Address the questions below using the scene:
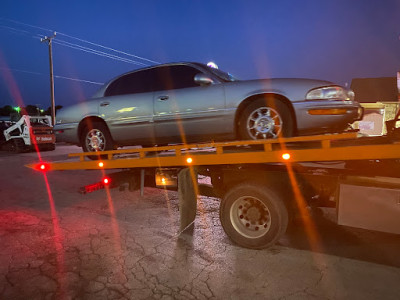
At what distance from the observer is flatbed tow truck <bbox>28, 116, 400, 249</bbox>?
3293 millimetres

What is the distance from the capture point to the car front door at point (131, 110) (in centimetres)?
468

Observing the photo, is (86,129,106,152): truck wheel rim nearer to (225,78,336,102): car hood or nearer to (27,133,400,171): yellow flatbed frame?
(27,133,400,171): yellow flatbed frame

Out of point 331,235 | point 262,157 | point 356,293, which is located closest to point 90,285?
point 262,157

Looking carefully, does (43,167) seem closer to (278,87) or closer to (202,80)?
(202,80)

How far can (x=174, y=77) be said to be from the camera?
15.6ft

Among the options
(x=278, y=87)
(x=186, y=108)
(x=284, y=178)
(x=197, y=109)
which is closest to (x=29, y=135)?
(x=186, y=108)

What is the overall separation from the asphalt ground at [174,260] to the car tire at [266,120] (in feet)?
4.57

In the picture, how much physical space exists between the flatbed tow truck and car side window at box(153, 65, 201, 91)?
1002 mm

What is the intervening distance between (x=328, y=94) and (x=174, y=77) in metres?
2.17

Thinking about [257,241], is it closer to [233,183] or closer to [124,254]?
[233,183]

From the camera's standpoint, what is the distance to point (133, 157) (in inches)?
187

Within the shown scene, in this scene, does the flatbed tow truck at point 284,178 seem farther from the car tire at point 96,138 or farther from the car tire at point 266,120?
the car tire at point 96,138

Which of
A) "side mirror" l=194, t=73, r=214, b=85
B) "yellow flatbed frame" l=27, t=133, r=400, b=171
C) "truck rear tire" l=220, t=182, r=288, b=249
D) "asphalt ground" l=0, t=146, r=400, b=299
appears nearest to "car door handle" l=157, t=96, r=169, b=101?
"side mirror" l=194, t=73, r=214, b=85

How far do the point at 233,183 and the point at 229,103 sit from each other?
104 cm
